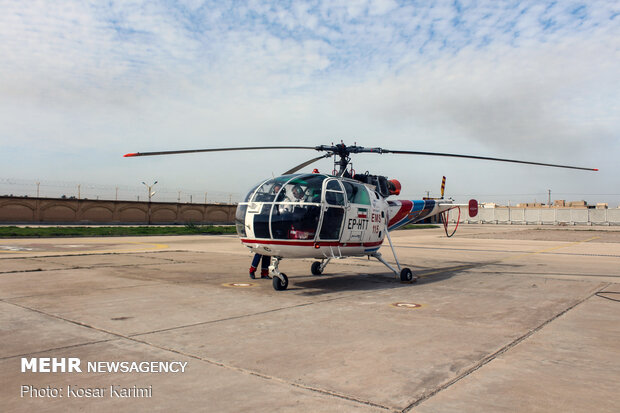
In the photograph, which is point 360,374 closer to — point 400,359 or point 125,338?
point 400,359

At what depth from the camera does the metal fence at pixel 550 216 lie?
7494 cm

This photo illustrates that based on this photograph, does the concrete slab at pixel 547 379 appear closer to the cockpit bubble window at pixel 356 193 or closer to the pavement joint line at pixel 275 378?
the pavement joint line at pixel 275 378

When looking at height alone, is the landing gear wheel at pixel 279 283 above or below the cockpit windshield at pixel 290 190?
below

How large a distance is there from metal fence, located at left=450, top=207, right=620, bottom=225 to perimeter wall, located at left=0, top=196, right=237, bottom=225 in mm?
45960

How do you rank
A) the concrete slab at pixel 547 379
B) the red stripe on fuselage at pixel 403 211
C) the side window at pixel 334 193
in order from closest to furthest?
the concrete slab at pixel 547 379
the side window at pixel 334 193
the red stripe on fuselage at pixel 403 211

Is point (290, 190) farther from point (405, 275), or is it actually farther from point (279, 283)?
point (405, 275)

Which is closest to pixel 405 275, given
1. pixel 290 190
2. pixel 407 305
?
pixel 407 305

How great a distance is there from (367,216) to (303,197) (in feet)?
7.91

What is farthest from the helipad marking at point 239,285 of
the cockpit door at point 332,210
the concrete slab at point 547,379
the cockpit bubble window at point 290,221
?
the concrete slab at point 547,379

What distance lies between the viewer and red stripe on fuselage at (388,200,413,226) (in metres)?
13.8

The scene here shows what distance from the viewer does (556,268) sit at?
50.4 ft

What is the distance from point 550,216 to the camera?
78.8 metres

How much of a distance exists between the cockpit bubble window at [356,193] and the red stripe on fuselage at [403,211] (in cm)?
254

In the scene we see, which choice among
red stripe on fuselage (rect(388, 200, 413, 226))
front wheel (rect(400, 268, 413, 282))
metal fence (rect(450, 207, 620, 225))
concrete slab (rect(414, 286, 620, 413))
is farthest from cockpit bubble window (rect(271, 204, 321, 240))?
metal fence (rect(450, 207, 620, 225))
